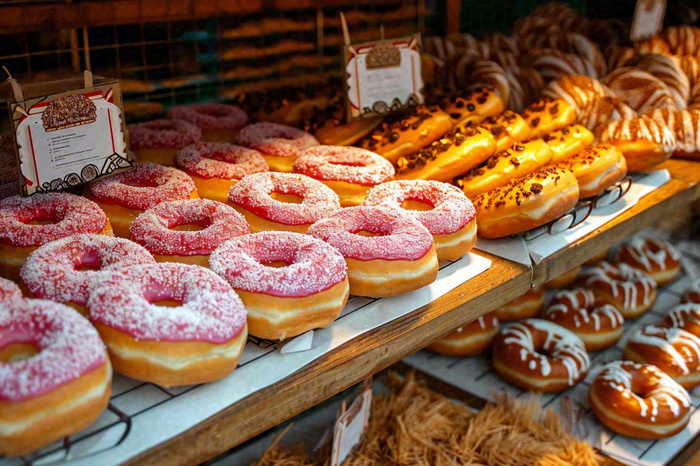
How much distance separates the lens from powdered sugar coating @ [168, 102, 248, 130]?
246 centimetres

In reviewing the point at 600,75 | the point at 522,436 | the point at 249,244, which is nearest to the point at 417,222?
the point at 249,244

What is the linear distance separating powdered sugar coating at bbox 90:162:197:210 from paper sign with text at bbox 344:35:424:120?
667mm

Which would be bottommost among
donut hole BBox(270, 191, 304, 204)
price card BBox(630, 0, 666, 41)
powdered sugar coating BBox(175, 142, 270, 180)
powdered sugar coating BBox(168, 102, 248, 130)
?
donut hole BBox(270, 191, 304, 204)

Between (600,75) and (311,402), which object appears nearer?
(311,402)

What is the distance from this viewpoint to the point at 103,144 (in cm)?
179

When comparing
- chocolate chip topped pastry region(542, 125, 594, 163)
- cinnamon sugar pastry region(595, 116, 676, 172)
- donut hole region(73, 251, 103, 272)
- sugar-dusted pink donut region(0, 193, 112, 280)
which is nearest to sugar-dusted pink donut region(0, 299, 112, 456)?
donut hole region(73, 251, 103, 272)

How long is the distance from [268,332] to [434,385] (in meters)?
1.31

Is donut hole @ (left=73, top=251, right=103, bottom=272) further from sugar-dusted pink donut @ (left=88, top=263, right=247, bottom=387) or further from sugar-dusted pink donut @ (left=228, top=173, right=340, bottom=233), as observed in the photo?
sugar-dusted pink donut @ (left=228, top=173, right=340, bottom=233)

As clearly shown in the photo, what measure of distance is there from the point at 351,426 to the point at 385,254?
736mm

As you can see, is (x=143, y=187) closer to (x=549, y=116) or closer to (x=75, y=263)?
(x=75, y=263)

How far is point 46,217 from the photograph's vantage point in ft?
5.58

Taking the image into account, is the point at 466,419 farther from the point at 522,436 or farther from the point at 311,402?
the point at 311,402

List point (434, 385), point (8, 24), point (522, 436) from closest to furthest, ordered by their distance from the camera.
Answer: point (8, 24)
point (522, 436)
point (434, 385)

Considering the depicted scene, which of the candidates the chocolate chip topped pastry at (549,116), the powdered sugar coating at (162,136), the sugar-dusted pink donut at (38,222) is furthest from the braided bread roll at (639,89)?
the sugar-dusted pink donut at (38,222)
